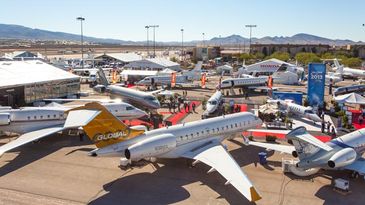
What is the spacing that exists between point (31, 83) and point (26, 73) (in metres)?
3.41

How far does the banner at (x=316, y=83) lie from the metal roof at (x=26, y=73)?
Result: 3273 centimetres

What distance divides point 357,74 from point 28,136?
236 feet

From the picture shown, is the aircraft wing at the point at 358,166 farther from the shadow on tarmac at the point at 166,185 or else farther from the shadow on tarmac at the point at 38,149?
the shadow on tarmac at the point at 38,149

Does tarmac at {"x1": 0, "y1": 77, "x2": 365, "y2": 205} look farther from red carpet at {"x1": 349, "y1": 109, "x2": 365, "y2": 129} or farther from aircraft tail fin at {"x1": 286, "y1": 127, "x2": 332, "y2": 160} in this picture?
red carpet at {"x1": 349, "y1": 109, "x2": 365, "y2": 129}

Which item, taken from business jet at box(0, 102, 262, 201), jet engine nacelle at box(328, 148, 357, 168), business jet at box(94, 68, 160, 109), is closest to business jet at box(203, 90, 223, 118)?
business jet at box(94, 68, 160, 109)

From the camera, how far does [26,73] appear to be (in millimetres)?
46031

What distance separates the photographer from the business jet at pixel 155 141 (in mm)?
20156

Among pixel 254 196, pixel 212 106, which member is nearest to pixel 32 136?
pixel 254 196

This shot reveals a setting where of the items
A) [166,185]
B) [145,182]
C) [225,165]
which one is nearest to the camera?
[225,165]

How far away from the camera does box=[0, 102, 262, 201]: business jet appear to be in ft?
66.1

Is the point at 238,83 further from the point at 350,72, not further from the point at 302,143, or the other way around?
the point at 302,143

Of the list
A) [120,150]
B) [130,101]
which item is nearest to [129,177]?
[120,150]

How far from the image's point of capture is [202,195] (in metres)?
20.1

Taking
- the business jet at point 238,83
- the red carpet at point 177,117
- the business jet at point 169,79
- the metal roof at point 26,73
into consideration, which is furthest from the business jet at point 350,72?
the metal roof at point 26,73
